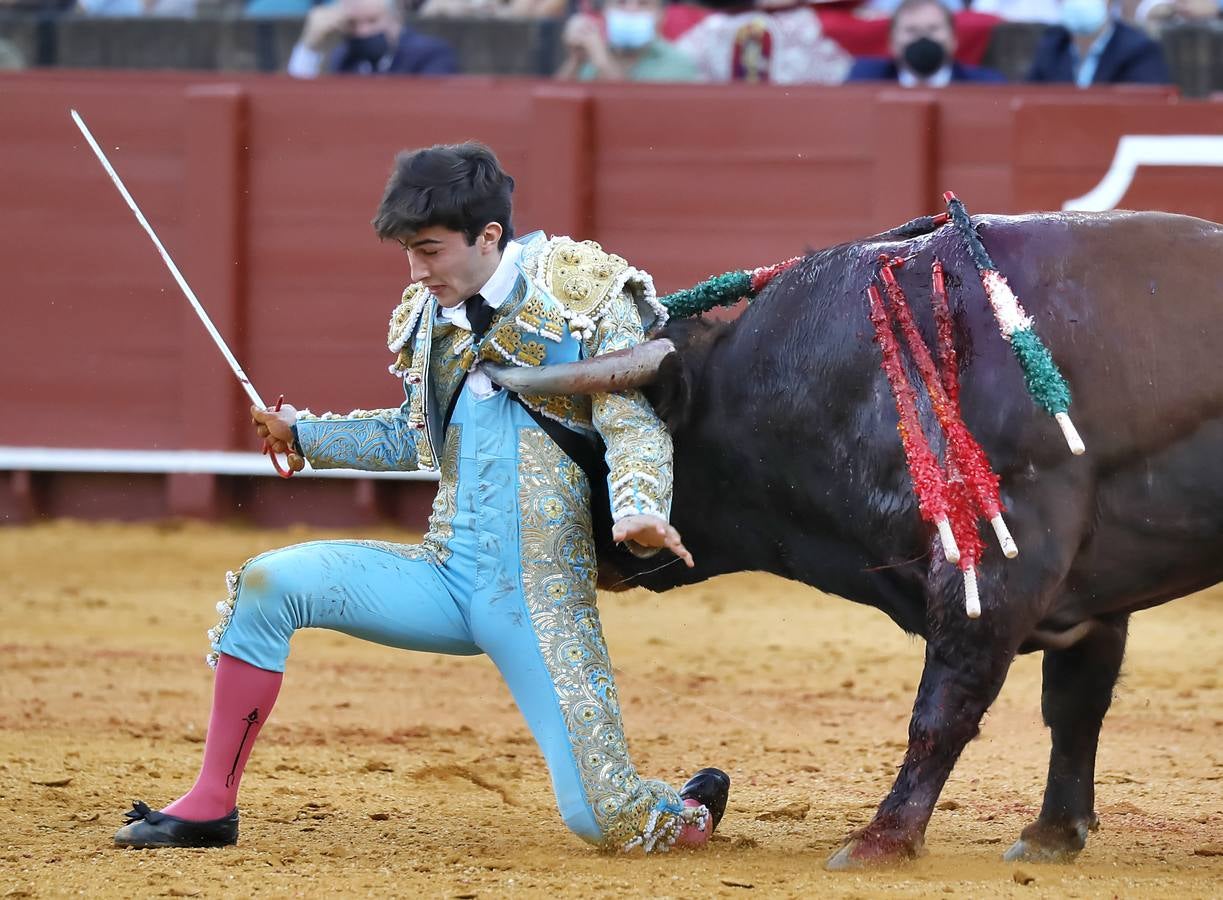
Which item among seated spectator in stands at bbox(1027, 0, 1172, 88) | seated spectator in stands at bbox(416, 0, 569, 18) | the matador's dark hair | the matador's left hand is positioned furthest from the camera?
seated spectator in stands at bbox(416, 0, 569, 18)

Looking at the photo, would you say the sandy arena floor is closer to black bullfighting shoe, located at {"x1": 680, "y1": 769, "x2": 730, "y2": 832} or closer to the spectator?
black bullfighting shoe, located at {"x1": 680, "y1": 769, "x2": 730, "y2": 832}

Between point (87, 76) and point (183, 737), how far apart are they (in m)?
4.14

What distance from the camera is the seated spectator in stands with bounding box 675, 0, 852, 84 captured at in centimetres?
770

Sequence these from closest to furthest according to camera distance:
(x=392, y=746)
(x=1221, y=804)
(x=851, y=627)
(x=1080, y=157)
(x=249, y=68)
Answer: (x=1221, y=804), (x=392, y=746), (x=851, y=627), (x=1080, y=157), (x=249, y=68)

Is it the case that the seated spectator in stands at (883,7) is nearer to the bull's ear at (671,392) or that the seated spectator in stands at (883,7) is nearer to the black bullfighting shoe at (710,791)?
the bull's ear at (671,392)

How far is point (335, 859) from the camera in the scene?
318 centimetres

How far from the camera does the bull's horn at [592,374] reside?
10.1 feet

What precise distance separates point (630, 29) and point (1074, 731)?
503 centimetres

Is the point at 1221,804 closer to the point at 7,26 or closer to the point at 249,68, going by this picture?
the point at 249,68

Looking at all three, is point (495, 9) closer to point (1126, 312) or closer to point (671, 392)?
point (671, 392)

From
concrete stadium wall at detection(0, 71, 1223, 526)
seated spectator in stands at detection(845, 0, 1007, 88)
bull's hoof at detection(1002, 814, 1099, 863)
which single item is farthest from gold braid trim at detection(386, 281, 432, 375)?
seated spectator in stands at detection(845, 0, 1007, 88)

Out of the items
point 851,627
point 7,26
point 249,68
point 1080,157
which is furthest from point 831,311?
point 7,26

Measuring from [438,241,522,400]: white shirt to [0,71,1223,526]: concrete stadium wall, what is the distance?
4.23 m

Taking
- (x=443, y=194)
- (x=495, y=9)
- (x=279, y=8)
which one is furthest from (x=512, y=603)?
(x=279, y=8)
